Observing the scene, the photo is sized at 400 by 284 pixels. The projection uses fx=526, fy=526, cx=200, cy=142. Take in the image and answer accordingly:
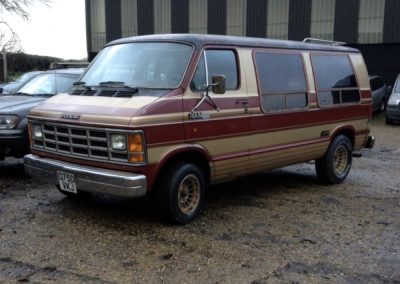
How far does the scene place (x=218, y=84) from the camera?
5746mm

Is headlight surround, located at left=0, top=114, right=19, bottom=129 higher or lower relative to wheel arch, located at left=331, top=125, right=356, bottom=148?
higher

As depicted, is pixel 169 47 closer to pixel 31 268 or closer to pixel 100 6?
pixel 31 268

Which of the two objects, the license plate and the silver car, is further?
the silver car

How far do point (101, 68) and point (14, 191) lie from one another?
2.22 m

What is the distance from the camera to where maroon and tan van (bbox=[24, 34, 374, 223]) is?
17.3 feet

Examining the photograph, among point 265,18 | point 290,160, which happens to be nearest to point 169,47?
point 290,160

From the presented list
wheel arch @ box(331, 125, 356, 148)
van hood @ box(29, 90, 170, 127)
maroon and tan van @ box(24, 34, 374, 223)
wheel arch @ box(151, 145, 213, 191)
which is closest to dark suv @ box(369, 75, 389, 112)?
wheel arch @ box(331, 125, 356, 148)

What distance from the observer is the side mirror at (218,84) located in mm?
5707

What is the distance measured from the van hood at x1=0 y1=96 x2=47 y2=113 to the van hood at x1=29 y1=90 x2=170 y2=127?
5.88 feet

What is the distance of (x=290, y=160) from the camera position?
7.20m

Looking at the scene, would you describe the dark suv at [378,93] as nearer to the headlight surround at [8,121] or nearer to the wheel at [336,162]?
the wheel at [336,162]

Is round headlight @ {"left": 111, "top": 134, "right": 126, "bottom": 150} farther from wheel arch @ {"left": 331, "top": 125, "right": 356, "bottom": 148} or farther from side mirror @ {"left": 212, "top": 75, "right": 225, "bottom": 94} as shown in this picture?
wheel arch @ {"left": 331, "top": 125, "right": 356, "bottom": 148}

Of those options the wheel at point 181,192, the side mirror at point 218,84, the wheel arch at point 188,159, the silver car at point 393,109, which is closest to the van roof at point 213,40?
the side mirror at point 218,84

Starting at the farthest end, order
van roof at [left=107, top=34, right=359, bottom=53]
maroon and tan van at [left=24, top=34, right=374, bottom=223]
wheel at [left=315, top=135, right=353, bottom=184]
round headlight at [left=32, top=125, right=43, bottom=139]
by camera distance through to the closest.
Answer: wheel at [left=315, top=135, right=353, bottom=184], round headlight at [left=32, top=125, right=43, bottom=139], van roof at [left=107, top=34, right=359, bottom=53], maroon and tan van at [left=24, top=34, right=374, bottom=223]
